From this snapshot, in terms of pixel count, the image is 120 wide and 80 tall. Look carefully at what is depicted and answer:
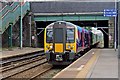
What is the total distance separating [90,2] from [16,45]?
13771mm

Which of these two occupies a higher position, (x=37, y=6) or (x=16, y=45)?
(x=37, y=6)

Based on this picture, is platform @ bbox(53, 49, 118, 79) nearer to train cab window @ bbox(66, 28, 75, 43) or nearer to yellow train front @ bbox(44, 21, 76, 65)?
yellow train front @ bbox(44, 21, 76, 65)

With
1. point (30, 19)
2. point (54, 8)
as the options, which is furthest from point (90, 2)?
point (30, 19)

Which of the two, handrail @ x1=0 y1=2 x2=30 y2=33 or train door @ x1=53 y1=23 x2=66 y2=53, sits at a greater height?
handrail @ x1=0 y1=2 x2=30 y2=33

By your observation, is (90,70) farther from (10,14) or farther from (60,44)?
(10,14)

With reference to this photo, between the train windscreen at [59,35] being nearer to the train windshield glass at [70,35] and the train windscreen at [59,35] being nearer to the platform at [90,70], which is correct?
the train windshield glass at [70,35]

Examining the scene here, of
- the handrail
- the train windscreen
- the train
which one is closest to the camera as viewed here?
the train

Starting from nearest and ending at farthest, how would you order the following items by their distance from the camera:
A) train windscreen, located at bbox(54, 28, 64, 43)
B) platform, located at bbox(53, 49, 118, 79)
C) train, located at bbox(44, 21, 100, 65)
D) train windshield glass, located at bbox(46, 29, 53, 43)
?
platform, located at bbox(53, 49, 118, 79)
train, located at bbox(44, 21, 100, 65)
train windscreen, located at bbox(54, 28, 64, 43)
train windshield glass, located at bbox(46, 29, 53, 43)

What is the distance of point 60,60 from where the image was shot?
20.7m

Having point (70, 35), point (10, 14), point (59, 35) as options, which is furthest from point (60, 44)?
point (10, 14)

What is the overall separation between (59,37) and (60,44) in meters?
0.50

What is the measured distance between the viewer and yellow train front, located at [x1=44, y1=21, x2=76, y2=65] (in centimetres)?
2081

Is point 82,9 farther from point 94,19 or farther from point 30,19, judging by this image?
point 30,19

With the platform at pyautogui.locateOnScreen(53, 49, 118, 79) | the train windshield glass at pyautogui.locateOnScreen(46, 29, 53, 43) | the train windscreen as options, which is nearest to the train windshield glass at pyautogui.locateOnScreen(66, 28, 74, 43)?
the train windscreen
